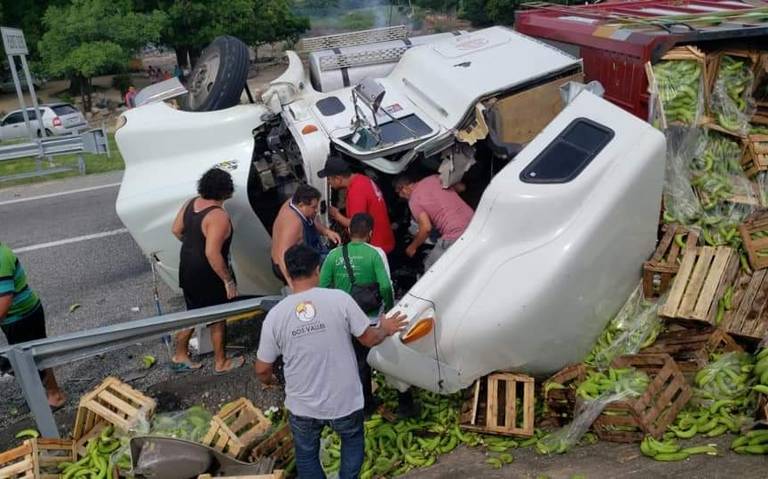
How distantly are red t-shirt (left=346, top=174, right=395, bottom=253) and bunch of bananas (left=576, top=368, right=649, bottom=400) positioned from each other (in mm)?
1864

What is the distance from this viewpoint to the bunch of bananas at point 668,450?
3.53 m

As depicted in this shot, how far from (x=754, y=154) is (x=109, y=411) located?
4718 millimetres

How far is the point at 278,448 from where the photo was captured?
4.16 meters

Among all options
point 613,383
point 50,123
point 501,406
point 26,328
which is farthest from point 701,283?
point 50,123

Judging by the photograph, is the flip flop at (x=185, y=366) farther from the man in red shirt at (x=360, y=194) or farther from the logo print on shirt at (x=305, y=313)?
the logo print on shirt at (x=305, y=313)

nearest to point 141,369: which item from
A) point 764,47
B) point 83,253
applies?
point 83,253

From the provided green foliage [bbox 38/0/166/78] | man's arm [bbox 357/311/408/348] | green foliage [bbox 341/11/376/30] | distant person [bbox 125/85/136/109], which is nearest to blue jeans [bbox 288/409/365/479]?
man's arm [bbox 357/311/408/348]

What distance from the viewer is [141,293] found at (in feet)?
23.0

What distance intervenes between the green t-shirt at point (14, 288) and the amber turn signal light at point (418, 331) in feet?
9.32

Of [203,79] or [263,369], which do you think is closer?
[263,369]

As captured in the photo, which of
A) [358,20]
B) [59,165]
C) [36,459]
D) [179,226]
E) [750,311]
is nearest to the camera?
[36,459]

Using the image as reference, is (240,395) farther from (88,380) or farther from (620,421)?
(620,421)

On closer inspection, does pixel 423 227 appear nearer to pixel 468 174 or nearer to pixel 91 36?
pixel 468 174

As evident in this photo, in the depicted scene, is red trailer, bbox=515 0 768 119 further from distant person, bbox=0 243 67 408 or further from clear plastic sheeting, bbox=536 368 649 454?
distant person, bbox=0 243 67 408
